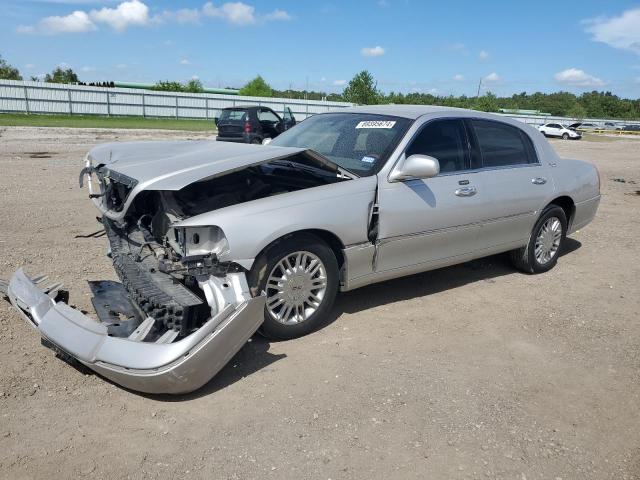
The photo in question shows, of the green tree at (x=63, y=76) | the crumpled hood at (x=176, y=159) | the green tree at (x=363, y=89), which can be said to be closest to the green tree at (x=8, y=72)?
the green tree at (x=63, y=76)

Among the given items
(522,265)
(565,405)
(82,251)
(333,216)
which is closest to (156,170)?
(333,216)

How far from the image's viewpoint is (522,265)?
5938 mm

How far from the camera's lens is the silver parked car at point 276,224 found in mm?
3236

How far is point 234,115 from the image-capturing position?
19.4 metres

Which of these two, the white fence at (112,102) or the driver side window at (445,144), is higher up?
the white fence at (112,102)

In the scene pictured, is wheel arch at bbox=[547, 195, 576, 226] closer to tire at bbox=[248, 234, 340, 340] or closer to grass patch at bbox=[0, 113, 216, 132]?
tire at bbox=[248, 234, 340, 340]

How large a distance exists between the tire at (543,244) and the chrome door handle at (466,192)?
4.05 ft

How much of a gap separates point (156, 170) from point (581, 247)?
19.9 ft

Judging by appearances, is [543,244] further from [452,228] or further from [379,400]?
[379,400]

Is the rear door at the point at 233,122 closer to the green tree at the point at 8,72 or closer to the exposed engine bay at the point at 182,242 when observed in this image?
the exposed engine bay at the point at 182,242

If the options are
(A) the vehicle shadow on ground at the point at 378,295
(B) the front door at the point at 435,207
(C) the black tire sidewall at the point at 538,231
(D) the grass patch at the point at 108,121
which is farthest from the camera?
(D) the grass patch at the point at 108,121

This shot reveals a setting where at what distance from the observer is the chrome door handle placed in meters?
4.76

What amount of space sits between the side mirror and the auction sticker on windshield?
0.53 m

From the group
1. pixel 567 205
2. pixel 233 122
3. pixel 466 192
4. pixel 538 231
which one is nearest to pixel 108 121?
pixel 233 122
